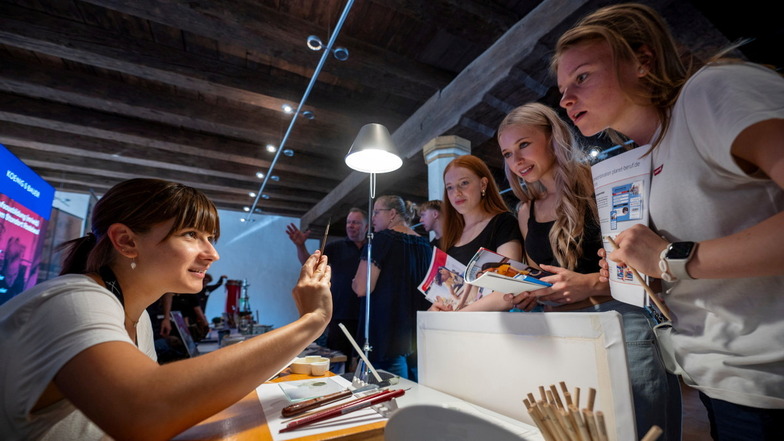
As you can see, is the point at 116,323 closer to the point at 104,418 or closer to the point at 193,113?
the point at 104,418

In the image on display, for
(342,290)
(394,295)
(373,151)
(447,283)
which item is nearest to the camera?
(447,283)

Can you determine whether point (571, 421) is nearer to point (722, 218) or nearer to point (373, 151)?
point (722, 218)

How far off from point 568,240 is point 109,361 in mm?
1425

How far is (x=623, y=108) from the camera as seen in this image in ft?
3.26

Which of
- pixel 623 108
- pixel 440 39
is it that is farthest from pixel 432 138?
pixel 623 108

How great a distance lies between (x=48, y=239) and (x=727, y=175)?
9481 millimetres

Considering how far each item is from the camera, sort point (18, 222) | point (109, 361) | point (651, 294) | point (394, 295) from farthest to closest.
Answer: point (18, 222) → point (394, 295) → point (651, 294) → point (109, 361)

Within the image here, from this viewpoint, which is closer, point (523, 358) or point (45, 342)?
point (45, 342)

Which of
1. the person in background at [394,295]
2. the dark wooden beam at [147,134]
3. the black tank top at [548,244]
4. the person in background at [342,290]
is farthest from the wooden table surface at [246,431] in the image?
the dark wooden beam at [147,134]

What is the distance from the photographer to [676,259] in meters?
0.73

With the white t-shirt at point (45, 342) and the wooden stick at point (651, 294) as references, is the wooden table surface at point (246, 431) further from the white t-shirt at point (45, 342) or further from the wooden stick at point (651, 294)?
the wooden stick at point (651, 294)

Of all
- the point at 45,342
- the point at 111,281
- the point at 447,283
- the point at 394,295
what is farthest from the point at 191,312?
the point at 45,342

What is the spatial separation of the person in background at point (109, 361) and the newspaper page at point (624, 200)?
2.78 feet

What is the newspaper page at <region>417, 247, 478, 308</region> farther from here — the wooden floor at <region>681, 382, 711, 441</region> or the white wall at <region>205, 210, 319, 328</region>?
the white wall at <region>205, 210, 319, 328</region>
